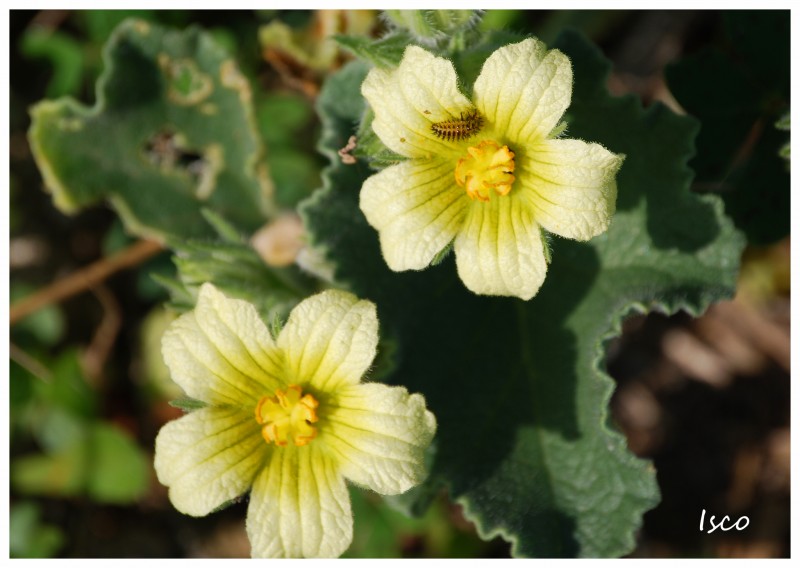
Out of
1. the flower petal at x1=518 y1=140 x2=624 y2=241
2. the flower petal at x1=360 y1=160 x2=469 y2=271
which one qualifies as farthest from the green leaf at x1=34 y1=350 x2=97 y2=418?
the flower petal at x1=518 y1=140 x2=624 y2=241

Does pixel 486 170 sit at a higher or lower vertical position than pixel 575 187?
higher

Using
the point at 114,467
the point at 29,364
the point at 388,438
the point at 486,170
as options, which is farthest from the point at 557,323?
the point at 29,364

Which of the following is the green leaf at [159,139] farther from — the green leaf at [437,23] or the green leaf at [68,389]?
the green leaf at [437,23]

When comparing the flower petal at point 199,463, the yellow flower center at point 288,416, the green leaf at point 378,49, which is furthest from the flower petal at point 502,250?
the flower petal at point 199,463

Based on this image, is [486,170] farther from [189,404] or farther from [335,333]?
[189,404]

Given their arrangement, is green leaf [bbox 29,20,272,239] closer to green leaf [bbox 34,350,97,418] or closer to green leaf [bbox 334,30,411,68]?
green leaf [bbox 34,350,97,418]

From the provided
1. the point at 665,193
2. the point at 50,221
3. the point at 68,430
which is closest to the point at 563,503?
the point at 665,193
